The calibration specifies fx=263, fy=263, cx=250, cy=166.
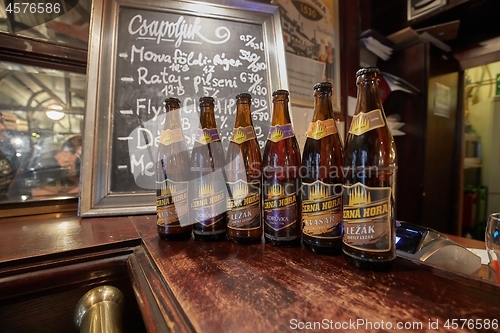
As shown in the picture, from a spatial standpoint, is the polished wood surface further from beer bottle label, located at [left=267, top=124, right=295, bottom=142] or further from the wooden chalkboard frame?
beer bottle label, located at [left=267, top=124, right=295, bottom=142]

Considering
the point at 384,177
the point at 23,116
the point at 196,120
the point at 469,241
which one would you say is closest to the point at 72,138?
the point at 23,116

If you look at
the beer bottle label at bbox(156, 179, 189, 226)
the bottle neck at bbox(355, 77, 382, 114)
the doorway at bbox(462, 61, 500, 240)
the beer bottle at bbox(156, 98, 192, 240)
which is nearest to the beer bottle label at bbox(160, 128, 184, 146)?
the beer bottle at bbox(156, 98, 192, 240)

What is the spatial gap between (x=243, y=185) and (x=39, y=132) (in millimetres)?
789

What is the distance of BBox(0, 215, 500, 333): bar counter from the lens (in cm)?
29

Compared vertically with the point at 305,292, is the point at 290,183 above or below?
above

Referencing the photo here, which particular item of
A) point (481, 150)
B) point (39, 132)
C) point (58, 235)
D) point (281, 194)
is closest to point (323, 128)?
point (281, 194)

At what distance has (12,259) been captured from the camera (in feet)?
1.57

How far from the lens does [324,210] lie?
0.48 meters

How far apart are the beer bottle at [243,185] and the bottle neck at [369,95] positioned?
25 centimetres

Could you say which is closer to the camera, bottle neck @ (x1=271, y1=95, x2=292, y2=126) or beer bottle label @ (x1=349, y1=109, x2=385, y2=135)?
beer bottle label @ (x1=349, y1=109, x2=385, y2=135)

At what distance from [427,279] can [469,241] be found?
21.1 inches

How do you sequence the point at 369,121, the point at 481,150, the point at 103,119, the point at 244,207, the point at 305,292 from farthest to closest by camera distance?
the point at 481,150, the point at 103,119, the point at 244,207, the point at 369,121, the point at 305,292

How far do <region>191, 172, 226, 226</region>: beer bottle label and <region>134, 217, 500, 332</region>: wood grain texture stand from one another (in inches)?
4.4

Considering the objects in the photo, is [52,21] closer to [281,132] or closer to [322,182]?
[281,132]
